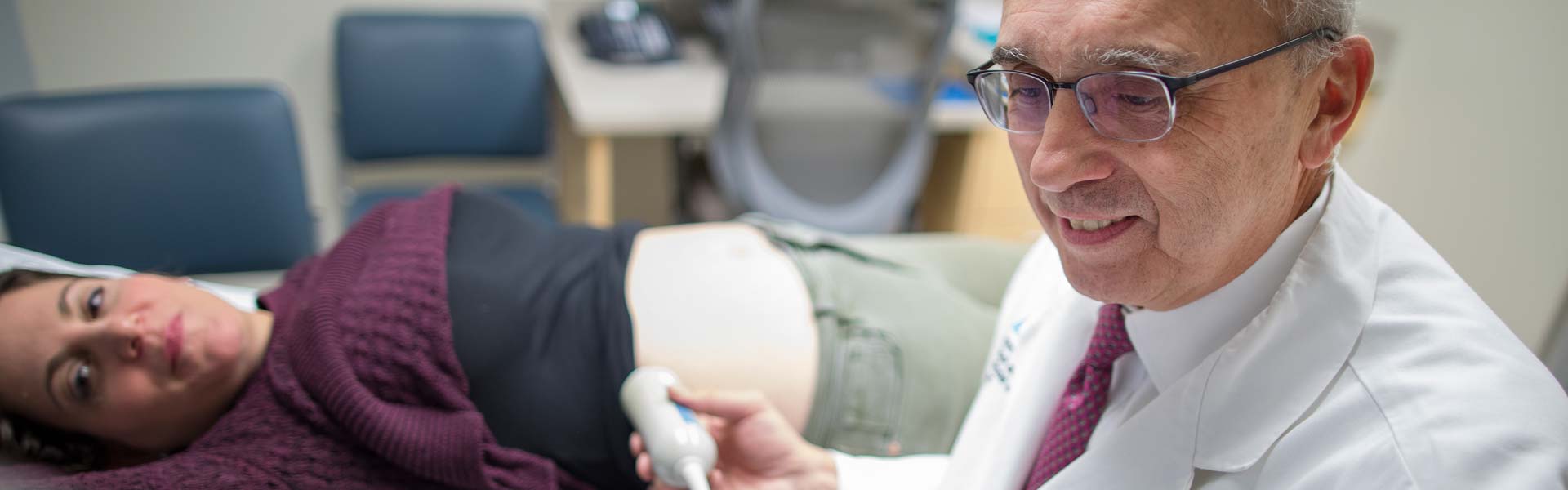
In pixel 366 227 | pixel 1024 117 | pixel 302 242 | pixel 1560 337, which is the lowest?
pixel 302 242

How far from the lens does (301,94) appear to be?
214 cm

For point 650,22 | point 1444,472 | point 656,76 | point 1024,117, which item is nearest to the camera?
point 1444,472

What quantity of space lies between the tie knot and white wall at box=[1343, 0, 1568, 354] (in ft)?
0.76

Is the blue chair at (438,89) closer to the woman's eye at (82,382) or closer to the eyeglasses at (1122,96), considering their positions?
the woman's eye at (82,382)

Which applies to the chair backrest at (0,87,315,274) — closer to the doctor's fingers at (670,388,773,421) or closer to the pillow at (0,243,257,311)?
the pillow at (0,243,257,311)

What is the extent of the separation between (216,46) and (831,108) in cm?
117

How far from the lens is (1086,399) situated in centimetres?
78

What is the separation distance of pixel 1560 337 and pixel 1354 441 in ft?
0.77

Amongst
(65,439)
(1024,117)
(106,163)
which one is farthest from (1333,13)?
(106,163)

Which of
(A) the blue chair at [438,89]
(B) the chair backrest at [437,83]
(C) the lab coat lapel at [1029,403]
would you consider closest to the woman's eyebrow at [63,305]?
(C) the lab coat lapel at [1029,403]

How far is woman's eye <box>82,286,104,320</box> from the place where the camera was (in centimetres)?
91

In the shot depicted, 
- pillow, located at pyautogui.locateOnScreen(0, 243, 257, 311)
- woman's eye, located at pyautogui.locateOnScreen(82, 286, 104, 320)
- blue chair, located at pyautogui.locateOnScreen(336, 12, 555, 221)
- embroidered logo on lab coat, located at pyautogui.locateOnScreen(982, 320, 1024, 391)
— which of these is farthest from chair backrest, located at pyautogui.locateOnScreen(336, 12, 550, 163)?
embroidered logo on lab coat, located at pyautogui.locateOnScreen(982, 320, 1024, 391)

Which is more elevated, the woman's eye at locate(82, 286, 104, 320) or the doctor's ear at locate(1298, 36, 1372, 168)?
the doctor's ear at locate(1298, 36, 1372, 168)

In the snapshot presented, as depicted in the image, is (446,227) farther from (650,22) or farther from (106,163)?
(650,22)
